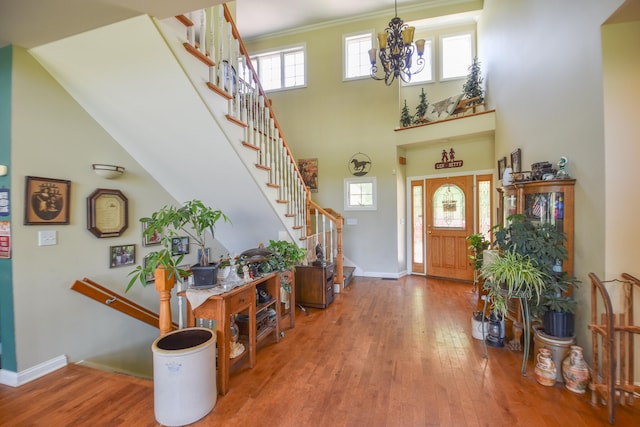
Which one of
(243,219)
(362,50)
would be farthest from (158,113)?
(362,50)

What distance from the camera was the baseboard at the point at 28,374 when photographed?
2053 millimetres

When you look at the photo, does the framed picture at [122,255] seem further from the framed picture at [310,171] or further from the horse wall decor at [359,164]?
the horse wall decor at [359,164]

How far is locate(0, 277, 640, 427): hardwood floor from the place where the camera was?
1.75 meters

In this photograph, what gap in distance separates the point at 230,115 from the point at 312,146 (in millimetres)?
3437

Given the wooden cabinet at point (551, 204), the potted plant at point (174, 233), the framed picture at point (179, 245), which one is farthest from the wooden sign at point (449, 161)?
the framed picture at point (179, 245)

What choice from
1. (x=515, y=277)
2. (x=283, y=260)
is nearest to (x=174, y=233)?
(x=283, y=260)

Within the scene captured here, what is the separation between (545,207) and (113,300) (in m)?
4.13

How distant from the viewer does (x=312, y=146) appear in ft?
19.2

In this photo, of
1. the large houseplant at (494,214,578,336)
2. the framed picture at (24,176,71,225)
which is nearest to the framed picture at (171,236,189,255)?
the framed picture at (24,176,71,225)

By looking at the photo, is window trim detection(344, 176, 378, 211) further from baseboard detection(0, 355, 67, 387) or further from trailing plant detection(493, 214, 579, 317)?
baseboard detection(0, 355, 67, 387)

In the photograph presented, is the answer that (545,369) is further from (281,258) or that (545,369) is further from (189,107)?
(189,107)

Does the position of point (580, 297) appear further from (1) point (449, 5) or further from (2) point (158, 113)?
(1) point (449, 5)

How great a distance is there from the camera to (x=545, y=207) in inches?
95.3

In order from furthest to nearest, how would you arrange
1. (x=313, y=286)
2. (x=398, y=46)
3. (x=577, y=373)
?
(x=313, y=286), (x=398, y=46), (x=577, y=373)
